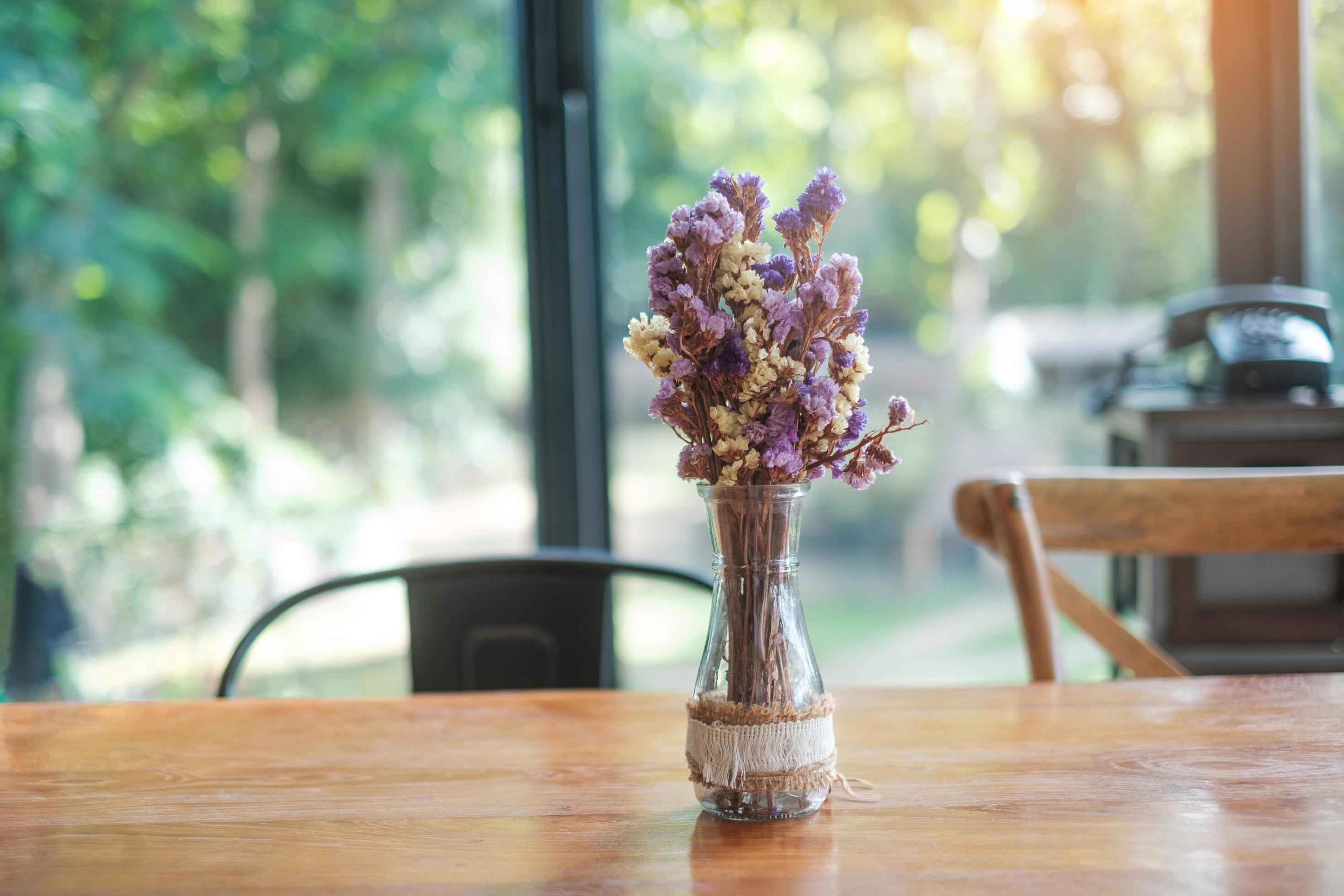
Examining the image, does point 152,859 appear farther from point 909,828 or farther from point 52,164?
point 52,164

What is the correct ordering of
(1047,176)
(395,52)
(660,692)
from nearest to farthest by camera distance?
1. (660,692)
2. (1047,176)
3. (395,52)

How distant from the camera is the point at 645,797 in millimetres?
757

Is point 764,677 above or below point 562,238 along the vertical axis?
below

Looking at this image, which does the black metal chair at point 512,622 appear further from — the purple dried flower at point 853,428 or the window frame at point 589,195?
the window frame at point 589,195

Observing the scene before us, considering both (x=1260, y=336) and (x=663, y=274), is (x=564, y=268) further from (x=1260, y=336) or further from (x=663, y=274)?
(x=663, y=274)

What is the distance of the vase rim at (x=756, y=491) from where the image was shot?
68 cm

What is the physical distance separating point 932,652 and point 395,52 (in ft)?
5.45

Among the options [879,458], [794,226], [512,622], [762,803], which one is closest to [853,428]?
[879,458]

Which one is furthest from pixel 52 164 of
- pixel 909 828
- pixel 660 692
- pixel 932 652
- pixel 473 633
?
pixel 909 828

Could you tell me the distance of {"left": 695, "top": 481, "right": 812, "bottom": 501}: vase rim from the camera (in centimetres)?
68

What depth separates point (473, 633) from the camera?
133cm

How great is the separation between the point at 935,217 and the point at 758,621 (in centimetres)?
161

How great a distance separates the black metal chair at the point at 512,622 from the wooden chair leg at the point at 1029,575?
0.46 m

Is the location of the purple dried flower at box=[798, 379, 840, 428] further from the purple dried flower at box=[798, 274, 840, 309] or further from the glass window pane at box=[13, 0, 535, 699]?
the glass window pane at box=[13, 0, 535, 699]
